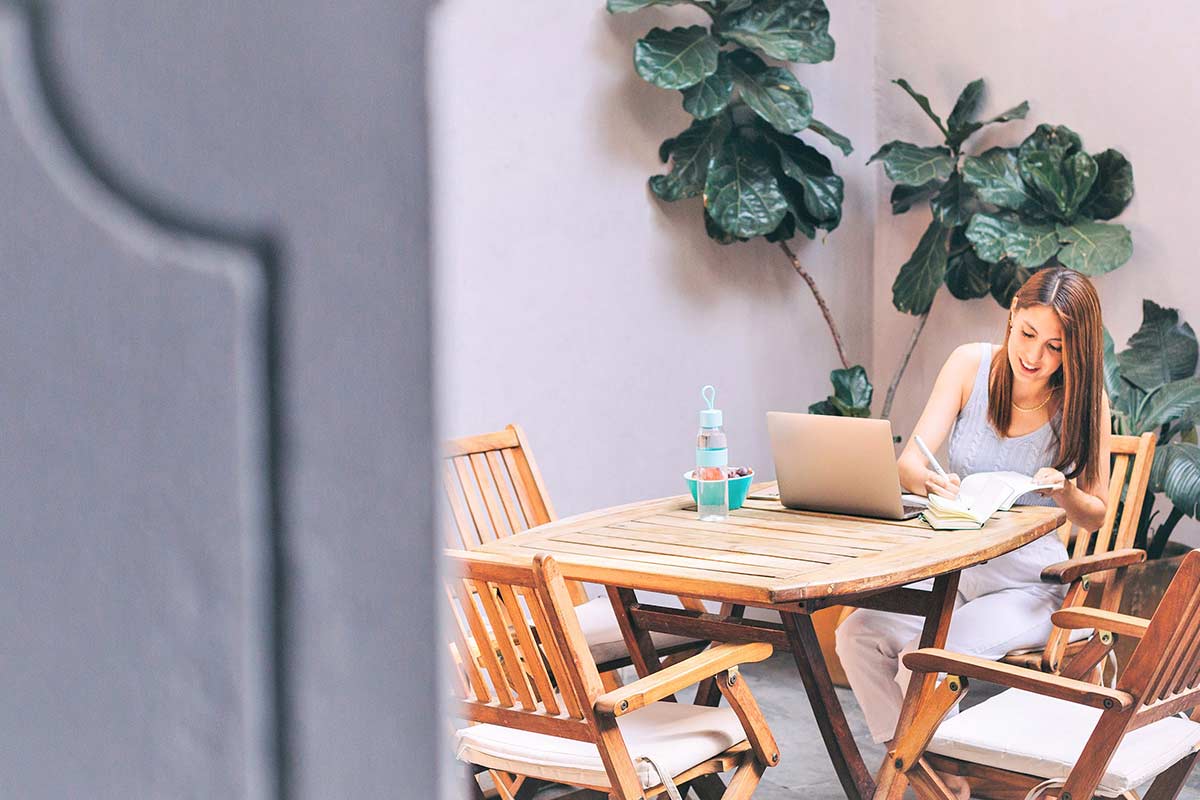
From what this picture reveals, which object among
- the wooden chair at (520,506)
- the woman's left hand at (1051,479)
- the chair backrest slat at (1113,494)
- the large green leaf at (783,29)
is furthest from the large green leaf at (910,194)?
the wooden chair at (520,506)

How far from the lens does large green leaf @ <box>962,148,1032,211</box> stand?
4.37 metres

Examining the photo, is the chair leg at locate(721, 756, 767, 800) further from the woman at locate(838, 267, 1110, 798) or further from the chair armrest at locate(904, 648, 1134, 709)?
the woman at locate(838, 267, 1110, 798)

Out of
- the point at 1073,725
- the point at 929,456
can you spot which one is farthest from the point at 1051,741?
the point at 929,456

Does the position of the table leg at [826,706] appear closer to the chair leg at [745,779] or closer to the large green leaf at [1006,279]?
the chair leg at [745,779]

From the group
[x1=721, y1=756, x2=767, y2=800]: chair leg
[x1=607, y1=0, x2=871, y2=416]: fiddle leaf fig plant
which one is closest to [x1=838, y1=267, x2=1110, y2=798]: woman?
[x1=721, y1=756, x2=767, y2=800]: chair leg

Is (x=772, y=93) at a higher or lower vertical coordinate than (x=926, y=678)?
Result: higher

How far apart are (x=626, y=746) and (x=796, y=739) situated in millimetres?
1596

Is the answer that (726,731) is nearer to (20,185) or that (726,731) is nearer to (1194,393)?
(20,185)

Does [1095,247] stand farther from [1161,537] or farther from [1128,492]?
[1128,492]

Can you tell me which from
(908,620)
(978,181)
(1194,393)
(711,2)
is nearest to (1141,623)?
(908,620)

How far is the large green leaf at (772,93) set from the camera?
4258 mm

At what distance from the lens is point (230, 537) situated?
13.2 inches

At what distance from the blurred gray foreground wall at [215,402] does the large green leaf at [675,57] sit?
388 centimetres

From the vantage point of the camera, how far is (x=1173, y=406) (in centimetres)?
390
